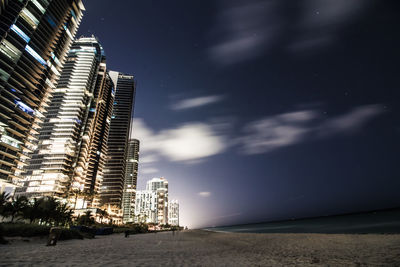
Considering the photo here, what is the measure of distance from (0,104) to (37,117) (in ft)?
77.6

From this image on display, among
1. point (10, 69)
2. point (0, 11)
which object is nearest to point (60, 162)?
point (10, 69)

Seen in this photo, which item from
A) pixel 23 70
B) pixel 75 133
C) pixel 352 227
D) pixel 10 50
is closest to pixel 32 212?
pixel 352 227

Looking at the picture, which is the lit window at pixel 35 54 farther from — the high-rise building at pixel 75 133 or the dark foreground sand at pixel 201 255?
the dark foreground sand at pixel 201 255

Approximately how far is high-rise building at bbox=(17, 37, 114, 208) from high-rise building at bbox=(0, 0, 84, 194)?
1007 inches

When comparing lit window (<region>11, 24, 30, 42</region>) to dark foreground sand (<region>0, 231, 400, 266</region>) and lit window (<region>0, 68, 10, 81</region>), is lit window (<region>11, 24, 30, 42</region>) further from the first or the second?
dark foreground sand (<region>0, 231, 400, 266</region>)

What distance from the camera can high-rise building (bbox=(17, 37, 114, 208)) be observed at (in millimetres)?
123938

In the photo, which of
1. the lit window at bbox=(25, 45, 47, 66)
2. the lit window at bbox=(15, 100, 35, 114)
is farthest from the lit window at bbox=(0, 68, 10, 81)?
the lit window at bbox=(25, 45, 47, 66)

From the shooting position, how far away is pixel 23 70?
94.4 m

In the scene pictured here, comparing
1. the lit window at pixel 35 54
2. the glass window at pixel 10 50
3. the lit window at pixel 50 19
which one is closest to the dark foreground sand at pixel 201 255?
the glass window at pixel 10 50

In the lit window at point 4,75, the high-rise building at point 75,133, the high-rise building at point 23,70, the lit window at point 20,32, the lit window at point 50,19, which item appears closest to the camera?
the lit window at point 4,75

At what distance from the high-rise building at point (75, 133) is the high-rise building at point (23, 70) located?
25.6 m

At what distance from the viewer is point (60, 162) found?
419 feet

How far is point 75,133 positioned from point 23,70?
54.6 meters

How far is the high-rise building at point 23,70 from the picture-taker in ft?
285
